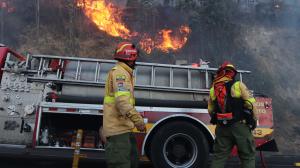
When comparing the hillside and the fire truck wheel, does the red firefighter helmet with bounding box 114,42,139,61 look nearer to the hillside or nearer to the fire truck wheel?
the fire truck wheel

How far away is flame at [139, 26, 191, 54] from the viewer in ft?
66.2

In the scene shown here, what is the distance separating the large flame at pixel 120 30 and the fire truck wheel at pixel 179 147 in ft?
45.7

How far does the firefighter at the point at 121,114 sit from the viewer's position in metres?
4.05

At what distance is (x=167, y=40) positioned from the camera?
2128 centimetres

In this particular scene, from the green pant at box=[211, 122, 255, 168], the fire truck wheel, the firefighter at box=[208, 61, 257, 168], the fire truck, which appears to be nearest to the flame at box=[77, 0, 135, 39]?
the fire truck

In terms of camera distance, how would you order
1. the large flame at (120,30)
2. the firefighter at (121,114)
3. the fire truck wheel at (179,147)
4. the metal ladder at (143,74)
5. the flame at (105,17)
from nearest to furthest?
the firefighter at (121,114) → the fire truck wheel at (179,147) → the metal ladder at (143,74) → the large flame at (120,30) → the flame at (105,17)

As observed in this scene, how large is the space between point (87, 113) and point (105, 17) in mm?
15720

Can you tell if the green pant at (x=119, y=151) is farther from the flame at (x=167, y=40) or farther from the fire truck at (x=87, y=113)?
the flame at (x=167, y=40)

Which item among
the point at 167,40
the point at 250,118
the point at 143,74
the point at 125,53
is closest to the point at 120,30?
the point at 167,40

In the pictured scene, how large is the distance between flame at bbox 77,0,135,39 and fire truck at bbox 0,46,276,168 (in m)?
14.1

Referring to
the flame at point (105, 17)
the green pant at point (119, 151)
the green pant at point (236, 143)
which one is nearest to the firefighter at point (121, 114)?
the green pant at point (119, 151)

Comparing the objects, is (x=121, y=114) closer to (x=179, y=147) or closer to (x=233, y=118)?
(x=233, y=118)

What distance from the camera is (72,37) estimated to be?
65.6 feet

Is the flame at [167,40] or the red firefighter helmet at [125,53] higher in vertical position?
the flame at [167,40]
